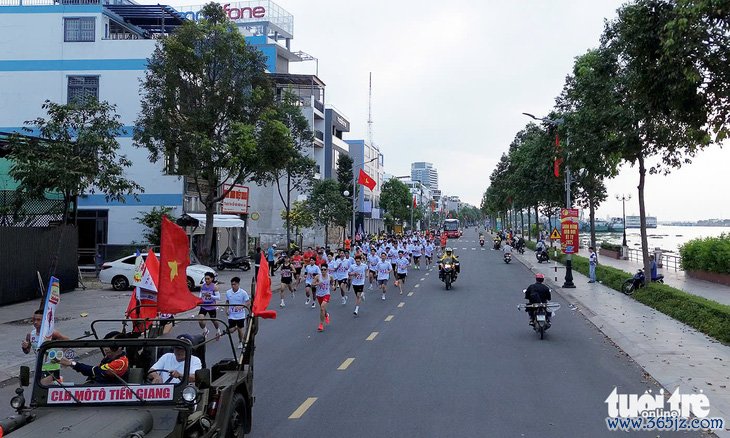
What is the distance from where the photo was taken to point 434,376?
34.9ft

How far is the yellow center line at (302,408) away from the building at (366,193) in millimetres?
70178

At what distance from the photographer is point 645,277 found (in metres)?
23.1

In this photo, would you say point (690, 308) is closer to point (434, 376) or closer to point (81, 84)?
point (434, 376)

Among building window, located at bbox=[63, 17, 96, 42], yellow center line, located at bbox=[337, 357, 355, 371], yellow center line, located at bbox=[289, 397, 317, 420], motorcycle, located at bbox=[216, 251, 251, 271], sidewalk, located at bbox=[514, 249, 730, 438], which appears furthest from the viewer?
building window, located at bbox=[63, 17, 96, 42]

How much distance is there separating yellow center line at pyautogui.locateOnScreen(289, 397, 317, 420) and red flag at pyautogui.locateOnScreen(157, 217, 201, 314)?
2115mm

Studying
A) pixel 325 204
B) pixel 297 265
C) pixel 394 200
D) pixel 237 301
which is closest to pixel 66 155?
pixel 237 301

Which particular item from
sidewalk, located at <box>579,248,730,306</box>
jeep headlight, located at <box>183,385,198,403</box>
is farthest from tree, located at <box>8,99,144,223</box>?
sidewalk, located at <box>579,248,730,306</box>

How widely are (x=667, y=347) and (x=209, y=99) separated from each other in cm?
2100

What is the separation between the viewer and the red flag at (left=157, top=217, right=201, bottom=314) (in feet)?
23.5

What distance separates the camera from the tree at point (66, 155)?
18781 mm

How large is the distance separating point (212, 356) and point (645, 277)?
17.1 meters

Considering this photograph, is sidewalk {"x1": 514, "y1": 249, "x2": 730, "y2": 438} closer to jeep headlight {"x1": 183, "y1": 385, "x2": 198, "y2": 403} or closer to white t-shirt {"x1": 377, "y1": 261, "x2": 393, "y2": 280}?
jeep headlight {"x1": 183, "y1": 385, "x2": 198, "y2": 403}

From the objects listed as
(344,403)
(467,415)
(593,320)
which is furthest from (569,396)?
(593,320)

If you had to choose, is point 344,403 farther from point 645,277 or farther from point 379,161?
point 379,161
